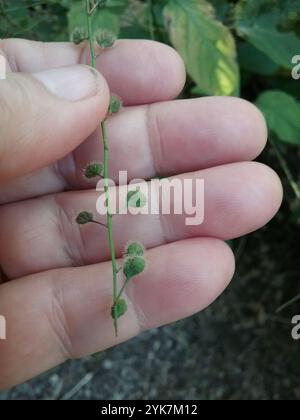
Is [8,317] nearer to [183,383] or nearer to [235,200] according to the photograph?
[235,200]

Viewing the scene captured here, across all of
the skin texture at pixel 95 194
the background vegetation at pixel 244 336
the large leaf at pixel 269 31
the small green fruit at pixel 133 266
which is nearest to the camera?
the small green fruit at pixel 133 266

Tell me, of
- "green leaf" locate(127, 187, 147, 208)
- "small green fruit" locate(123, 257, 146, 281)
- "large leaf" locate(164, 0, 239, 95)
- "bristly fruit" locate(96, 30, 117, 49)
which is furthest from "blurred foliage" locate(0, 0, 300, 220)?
"small green fruit" locate(123, 257, 146, 281)

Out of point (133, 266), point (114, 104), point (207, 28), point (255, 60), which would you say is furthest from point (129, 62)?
point (255, 60)

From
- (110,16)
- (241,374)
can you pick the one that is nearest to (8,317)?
(110,16)

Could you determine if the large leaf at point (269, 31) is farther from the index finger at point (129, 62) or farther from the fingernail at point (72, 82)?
the fingernail at point (72, 82)

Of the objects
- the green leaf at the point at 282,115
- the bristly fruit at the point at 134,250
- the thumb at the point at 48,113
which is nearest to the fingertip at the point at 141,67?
the thumb at the point at 48,113
